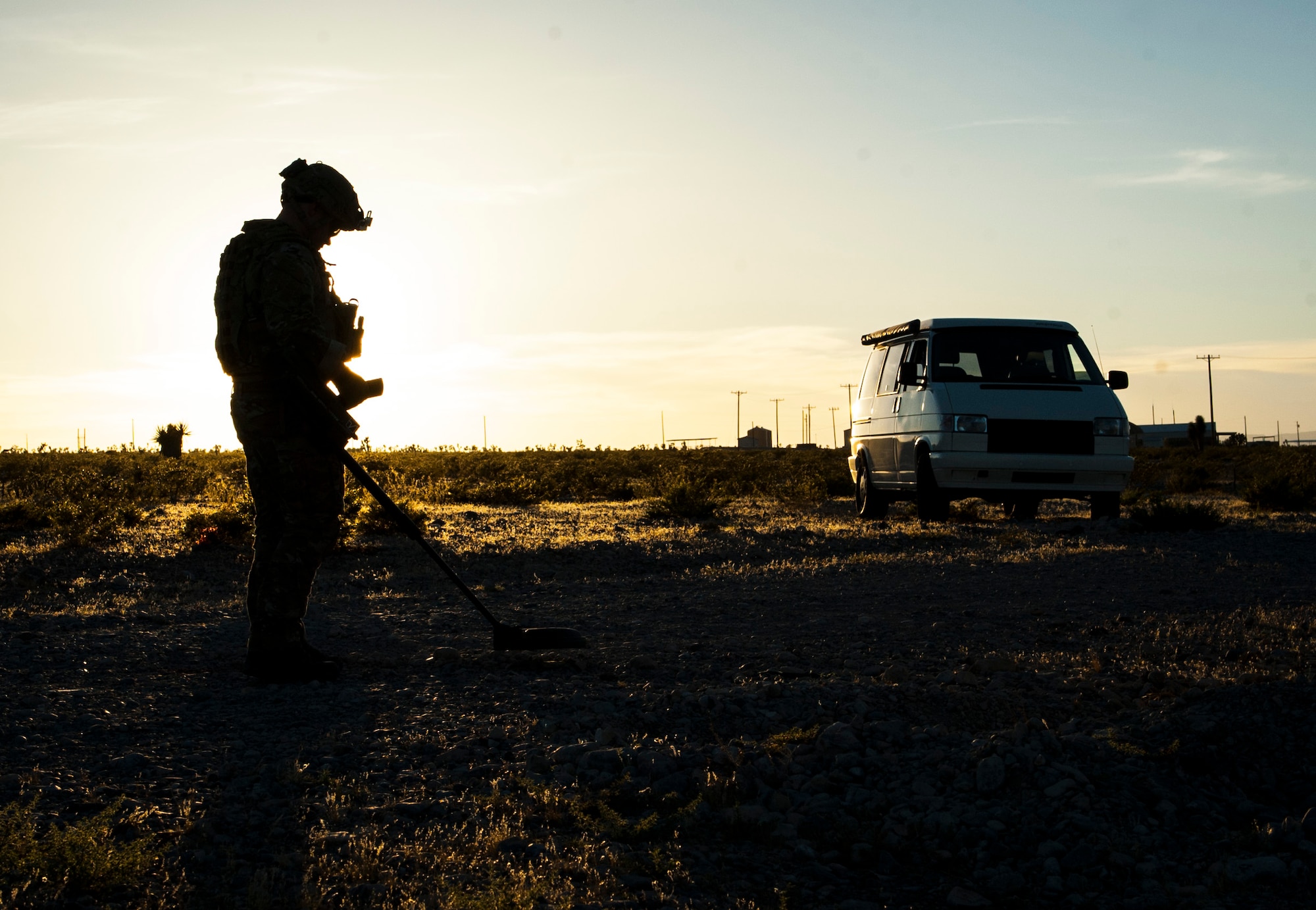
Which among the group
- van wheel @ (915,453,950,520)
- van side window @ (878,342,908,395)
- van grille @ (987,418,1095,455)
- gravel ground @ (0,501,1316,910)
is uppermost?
van side window @ (878,342,908,395)

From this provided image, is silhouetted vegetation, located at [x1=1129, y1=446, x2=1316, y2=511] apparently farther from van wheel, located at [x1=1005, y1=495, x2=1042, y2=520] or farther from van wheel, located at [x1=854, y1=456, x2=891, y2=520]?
van wheel, located at [x1=854, y1=456, x2=891, y2=520]

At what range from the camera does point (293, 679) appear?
17.7ft

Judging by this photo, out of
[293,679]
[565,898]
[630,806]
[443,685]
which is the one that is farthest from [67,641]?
[565,898]

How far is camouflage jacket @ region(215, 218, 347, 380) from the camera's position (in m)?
5.15

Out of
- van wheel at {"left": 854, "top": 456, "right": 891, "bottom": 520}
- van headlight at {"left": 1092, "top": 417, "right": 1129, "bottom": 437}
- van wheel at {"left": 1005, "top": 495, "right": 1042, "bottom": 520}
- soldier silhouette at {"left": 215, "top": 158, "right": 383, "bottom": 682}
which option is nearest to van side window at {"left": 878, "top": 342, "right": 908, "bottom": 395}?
van wheel at {"left": 854, "top": 456, "right": 891, "bottom": 520}

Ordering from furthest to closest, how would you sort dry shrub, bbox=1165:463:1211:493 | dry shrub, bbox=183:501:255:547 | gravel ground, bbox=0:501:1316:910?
dry shrub, bbox=1165:463:1211:493 → dry shrub, bbox=183:501:255:547 → gravel ground, bbox=0:501:1316:910

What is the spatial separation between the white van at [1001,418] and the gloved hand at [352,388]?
8177mm

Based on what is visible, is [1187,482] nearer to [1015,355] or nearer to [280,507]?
[1015,355]

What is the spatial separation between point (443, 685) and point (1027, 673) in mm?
2683

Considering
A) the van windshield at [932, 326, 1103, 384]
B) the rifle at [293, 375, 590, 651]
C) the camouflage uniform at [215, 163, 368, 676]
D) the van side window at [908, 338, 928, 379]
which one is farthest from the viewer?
the van side window at [908, 338, 928, 379]

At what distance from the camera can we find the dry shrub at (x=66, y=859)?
2883mm

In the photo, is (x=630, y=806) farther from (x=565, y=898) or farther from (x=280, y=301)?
(x=280, y=301)

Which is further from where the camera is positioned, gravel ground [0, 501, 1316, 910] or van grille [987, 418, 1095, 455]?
van grille [987, 418, 1095, 455]

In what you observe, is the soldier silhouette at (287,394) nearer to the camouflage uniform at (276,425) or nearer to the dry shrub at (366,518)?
the camouflage uniform at (276,425)
